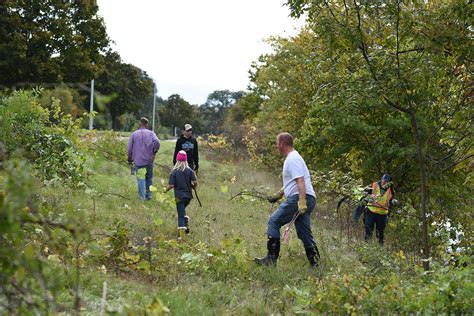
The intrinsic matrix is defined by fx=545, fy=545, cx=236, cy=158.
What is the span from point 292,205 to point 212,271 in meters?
1.38

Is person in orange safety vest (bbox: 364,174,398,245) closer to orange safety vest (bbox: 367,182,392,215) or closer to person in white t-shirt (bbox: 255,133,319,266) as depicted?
orange safety vest (bbox: 367,182,392,215)

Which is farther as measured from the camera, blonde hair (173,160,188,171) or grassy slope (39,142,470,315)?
blonde hair (173,160,188,171)

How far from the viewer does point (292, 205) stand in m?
7.16

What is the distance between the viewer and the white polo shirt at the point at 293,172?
278 inches

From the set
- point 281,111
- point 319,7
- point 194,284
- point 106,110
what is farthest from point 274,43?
point 106,110

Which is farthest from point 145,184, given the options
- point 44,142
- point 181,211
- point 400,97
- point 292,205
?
point 400,97

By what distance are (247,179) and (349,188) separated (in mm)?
13376

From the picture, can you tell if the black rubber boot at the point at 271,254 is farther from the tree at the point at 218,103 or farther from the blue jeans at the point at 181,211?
the tree at the point at 218,103

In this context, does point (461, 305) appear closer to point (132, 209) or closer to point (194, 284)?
point (194, 284)

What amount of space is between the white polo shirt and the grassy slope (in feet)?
3.22

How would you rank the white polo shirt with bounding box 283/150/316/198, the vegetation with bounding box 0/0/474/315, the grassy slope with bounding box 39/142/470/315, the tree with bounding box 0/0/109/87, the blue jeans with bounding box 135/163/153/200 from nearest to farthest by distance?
the vegetation with bounding box 0/0/474/315, the grassy slope with bounding box 39/142/470/315, the white polo shirt with bounding box 283/150/316/198, the blue jeans with bounding box 135/163/153/200, the tree with bounding box 0/0/109/87

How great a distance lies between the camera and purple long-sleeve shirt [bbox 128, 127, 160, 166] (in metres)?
12.0

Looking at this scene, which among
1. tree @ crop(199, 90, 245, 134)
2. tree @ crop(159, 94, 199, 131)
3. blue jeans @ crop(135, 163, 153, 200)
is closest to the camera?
blue jeans @ crop(135, 163, 153, 200)

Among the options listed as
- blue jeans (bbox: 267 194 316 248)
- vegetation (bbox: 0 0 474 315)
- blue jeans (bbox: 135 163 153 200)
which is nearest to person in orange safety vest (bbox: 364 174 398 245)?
vegetation (bbox: 0 0 474 315)
